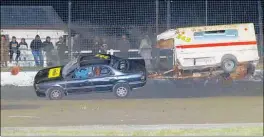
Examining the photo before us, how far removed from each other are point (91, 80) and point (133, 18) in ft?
14.1

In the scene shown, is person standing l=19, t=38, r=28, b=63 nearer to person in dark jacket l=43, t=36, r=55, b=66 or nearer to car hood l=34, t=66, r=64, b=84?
person in dark jacket l=43, t=36, r=55, b=66

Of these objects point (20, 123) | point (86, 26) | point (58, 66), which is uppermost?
point (86, 26)

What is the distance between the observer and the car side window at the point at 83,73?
1992cm

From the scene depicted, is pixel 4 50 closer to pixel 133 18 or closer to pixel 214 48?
pixel 133 18

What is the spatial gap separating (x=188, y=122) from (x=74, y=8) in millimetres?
11616

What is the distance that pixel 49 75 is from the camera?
20.4 meters

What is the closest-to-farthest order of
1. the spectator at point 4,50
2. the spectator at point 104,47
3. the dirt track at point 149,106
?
the dirt track at point 149,106
the spectator at point 4,50
the spectator at point 104,47

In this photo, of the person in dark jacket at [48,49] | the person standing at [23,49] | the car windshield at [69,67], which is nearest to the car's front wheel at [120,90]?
the car windshield at [69,67]

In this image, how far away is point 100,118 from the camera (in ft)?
47.7

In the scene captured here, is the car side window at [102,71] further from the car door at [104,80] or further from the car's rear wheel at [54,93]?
the car's rear wheel at [54,93]

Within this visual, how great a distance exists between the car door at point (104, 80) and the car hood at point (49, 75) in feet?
4.07

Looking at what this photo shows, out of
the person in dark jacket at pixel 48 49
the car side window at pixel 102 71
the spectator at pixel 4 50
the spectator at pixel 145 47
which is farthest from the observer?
the spectator at pixel 145 47

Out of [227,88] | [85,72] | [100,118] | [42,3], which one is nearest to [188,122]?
[100,118]

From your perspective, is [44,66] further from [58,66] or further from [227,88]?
[227,88]
